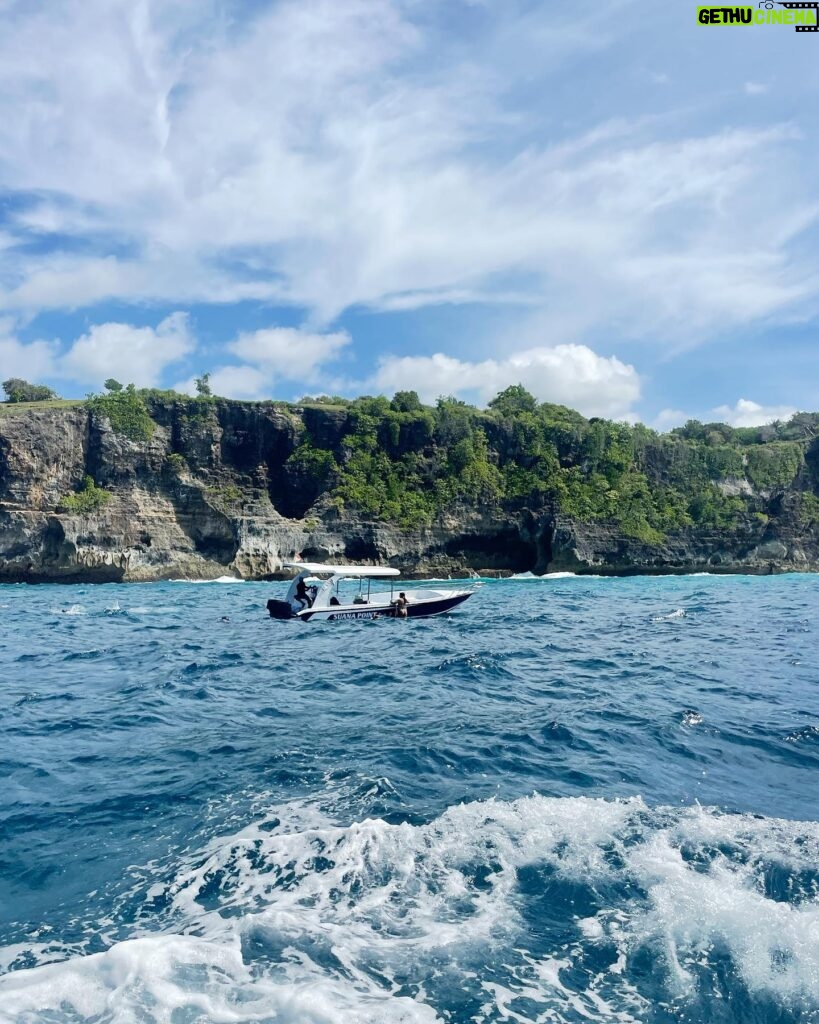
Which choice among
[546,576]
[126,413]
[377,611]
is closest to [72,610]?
[377,611]

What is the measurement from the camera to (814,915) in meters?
5.79

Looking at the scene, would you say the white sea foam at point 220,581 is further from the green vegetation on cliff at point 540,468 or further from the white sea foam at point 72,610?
the white sea foam at point 72,610

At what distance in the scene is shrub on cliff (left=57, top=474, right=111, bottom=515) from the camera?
60531mm

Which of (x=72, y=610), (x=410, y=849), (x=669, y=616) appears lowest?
(x=72, y=610)

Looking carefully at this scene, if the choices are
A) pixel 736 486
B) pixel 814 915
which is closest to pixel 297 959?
pixel 814 915

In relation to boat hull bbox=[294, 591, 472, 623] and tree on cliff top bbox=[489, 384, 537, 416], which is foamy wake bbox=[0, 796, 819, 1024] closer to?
boat hull bbox=[294, 591, 472, 623]

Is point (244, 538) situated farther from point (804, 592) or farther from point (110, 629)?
point (804, 592)

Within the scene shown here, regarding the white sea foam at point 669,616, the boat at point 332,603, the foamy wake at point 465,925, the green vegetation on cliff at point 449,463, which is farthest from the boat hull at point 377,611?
the green vegetation on cliff at point 449,463

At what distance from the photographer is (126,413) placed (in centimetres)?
6619

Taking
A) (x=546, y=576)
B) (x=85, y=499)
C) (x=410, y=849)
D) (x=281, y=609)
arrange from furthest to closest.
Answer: (x=546, y=576)
(x=85, y=499)
(x=281, y=609)
(x=410, y=849)

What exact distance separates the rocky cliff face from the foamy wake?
189 feet

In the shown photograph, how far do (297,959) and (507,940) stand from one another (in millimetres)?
1649

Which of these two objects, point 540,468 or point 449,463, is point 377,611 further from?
point 540,468

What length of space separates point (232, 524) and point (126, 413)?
1455 cm
